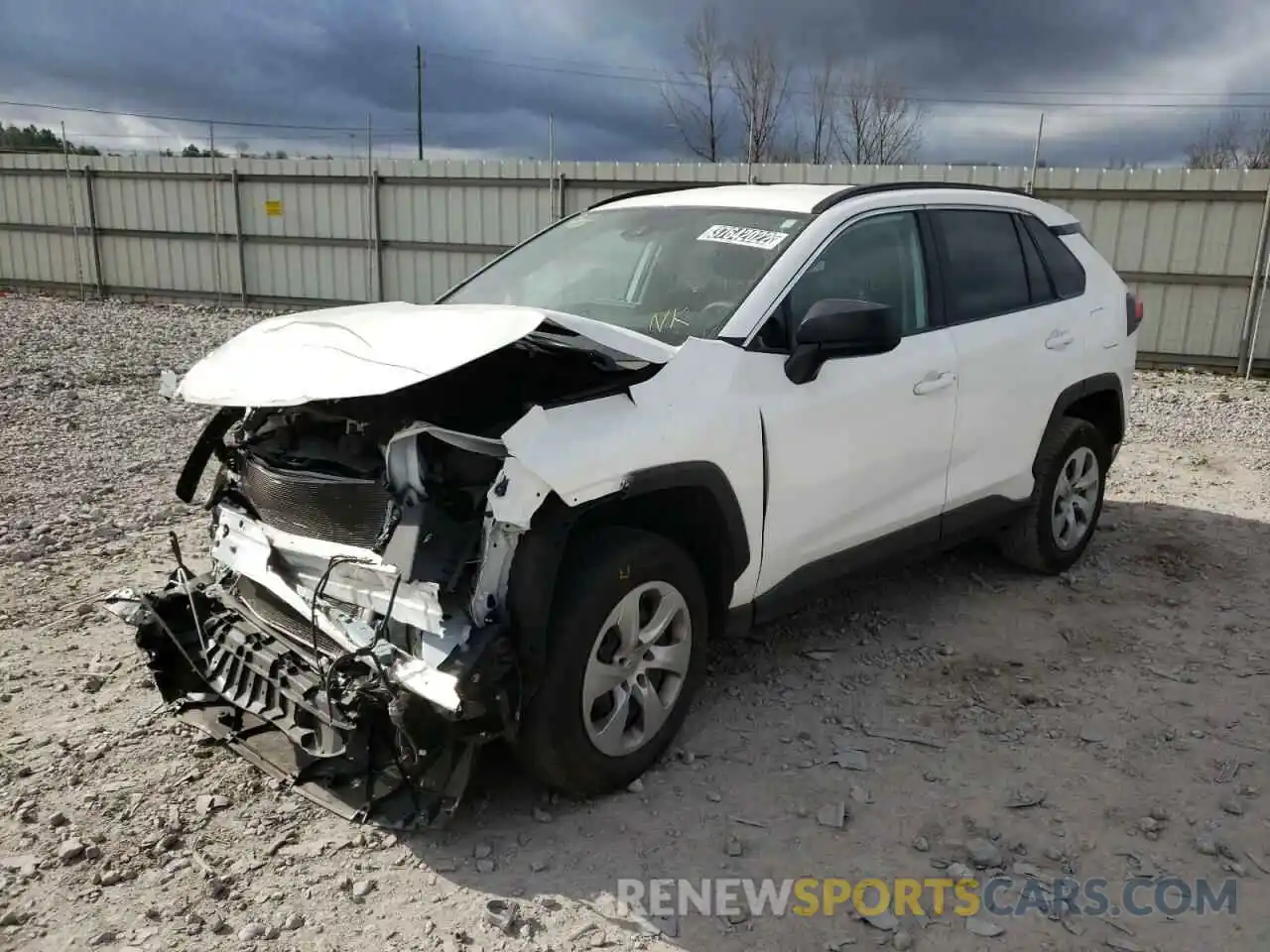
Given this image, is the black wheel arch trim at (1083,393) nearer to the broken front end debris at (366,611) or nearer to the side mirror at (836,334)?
the side mirror at (836,334)

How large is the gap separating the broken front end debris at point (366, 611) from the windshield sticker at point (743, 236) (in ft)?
4.79

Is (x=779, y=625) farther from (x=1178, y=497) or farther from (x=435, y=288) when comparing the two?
(x=435, y=288)

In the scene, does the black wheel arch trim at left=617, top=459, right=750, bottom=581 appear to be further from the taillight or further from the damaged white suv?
the taillight

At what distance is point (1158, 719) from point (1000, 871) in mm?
1310

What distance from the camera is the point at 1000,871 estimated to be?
2.93 metres

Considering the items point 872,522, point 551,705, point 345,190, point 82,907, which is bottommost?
point 82,907

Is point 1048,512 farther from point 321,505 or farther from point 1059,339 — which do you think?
point 321,505

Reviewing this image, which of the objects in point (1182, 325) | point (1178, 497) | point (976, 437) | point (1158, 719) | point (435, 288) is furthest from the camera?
point (435, 288)

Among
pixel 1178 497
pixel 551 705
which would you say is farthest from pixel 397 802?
pixel 1178 497

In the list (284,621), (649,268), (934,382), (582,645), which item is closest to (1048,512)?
(934,382)

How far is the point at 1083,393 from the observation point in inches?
199

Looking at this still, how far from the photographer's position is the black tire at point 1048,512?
4.98 m

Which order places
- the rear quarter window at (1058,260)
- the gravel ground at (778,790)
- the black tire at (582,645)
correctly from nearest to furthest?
the gravel ground at (778,790) < the black tire at (582,645) < the rear quarter window at (1058,260)

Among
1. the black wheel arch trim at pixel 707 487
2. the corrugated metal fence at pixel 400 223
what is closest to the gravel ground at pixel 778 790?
the black wheel arch trim at pixel 707 487
